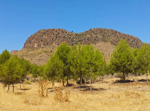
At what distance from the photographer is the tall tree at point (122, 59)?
35.1m

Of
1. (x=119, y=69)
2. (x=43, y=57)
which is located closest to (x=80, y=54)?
(x=119, y=69)

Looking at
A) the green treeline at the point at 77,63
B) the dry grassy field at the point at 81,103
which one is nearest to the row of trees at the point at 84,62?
the green treeline at the point at 77,63

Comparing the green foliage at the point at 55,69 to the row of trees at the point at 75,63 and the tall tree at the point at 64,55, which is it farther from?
the tall tree at the point at 64,55

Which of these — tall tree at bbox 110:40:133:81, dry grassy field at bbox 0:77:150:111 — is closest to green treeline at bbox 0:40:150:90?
tall tree at bbox 110:40:133:81

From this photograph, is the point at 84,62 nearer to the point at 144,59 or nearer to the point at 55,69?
the point at 55,69

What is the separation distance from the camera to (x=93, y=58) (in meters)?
24.9

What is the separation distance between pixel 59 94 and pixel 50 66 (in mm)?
13453

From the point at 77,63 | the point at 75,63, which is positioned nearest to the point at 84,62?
the point at 77,63

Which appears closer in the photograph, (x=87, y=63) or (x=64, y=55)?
(x=87, y=63)

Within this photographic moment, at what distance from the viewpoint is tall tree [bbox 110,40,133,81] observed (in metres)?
35.1

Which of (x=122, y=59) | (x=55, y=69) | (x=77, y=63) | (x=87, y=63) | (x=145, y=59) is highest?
(x=122, y=59)

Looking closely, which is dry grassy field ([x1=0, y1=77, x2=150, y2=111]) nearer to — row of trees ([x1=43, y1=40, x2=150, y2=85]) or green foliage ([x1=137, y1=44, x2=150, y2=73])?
row of trees ([x1=43, y1=40, x2=150, y2=85])

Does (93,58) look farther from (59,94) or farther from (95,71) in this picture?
(59,94)

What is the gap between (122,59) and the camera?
34.9 metres
